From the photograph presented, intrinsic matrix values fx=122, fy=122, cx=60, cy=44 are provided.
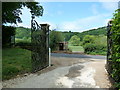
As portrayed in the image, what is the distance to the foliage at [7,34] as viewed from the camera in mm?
11568

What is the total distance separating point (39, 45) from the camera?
5727mm

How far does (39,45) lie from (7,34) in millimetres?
7469

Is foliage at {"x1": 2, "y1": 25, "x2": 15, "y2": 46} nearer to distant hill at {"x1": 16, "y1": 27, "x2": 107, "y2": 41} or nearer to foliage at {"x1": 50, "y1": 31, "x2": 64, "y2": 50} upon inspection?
distant hill at {"x1": 16, "y1": 27, "x2": 107, "y2": 41}

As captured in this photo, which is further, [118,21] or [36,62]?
[36,62]

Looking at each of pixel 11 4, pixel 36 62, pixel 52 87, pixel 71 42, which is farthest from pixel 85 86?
pixel 71 42

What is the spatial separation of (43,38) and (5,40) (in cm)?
722

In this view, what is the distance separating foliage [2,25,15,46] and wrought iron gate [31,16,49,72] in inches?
264

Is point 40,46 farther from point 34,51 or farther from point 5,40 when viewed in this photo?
point 5,40

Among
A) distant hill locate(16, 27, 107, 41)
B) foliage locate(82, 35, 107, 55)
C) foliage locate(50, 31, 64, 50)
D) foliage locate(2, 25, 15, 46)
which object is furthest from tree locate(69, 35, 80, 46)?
foliage locate(2, 25, 15, 46)

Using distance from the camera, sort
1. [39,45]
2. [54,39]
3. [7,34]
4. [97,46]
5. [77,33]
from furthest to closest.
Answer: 1. [77,33]
2. [54,39]
3. [97,46]
4. [7,34]
5. [39,45]

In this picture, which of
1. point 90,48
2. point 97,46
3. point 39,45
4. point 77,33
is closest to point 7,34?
point 39,45

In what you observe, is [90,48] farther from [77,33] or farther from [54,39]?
[77,33]

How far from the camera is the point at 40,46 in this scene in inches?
229

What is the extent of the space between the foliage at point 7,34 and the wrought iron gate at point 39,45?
6.71m
